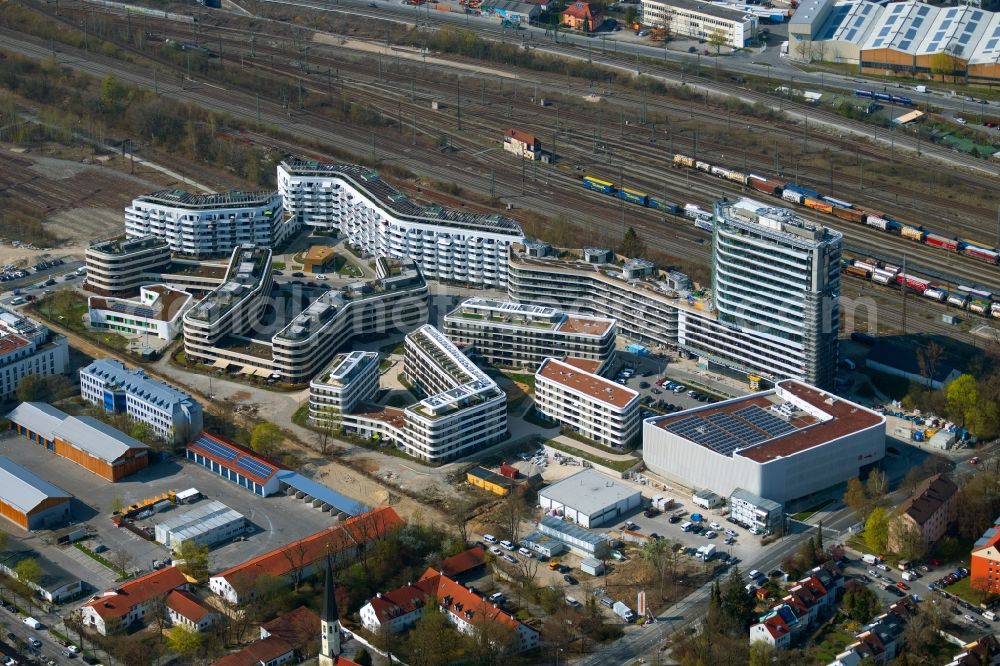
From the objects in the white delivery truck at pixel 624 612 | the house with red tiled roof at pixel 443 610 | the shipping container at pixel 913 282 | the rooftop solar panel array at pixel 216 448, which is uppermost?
the shipping container at pixel 913 282

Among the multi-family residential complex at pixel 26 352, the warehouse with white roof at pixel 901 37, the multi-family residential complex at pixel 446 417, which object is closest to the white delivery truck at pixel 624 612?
the multi-family residential complex at pixel 446 417

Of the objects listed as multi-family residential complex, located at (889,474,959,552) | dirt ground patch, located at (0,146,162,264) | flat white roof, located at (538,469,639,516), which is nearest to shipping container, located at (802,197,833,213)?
multi-family residential complex, located at (889,474,959,552)

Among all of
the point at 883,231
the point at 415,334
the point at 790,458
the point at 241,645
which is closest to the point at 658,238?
the point at 883,231

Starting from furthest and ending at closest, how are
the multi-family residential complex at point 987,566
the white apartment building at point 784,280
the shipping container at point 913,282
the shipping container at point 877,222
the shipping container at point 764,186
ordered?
the shipping container at point 764,186 < the shipping container at point 877,222 < the shipping container at point 913,282 < the white apartment building at point 784,280 < the multi-family residential complex at point 987,566

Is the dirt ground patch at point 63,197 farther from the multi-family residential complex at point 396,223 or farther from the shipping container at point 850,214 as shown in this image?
the shipping container at point 850,214

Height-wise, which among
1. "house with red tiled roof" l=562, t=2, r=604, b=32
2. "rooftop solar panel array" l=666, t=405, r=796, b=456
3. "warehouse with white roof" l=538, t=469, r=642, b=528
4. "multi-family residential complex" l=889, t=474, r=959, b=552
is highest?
"house with red tiled roof" l=562, t=2, r=604, b=32

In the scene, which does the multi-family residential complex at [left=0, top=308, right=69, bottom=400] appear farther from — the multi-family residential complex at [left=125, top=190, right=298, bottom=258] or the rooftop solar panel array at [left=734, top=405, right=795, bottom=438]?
the rooftop solar panel array at [left=734, top=405, right=795, bottom=438]

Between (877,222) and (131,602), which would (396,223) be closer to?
(877,222)
